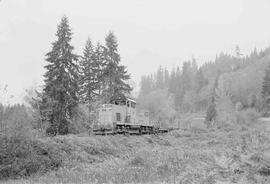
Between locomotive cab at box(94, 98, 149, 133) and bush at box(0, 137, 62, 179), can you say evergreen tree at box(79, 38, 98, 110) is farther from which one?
bush at box(0, 137, 62, 179)

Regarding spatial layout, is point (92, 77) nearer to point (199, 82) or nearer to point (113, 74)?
point (113, 74)

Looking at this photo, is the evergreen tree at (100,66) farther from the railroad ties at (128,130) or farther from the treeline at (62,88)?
→ the railroad ties at (128,130)

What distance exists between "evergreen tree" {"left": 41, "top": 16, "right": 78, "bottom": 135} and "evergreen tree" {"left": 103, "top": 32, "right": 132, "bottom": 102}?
8.55 m

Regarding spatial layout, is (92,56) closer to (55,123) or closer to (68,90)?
(68,90)

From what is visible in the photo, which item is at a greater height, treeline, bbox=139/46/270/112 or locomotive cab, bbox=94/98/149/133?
treeline, bbox=139/46/270/112

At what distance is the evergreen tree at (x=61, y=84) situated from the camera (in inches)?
1308

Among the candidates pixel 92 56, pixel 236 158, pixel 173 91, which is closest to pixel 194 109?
pixel 173 91

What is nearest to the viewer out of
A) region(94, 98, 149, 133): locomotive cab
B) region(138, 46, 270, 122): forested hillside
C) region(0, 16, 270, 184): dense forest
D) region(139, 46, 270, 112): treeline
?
region(0, 16, 270, 184): dense forest

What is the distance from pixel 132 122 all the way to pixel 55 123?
27.3 ft

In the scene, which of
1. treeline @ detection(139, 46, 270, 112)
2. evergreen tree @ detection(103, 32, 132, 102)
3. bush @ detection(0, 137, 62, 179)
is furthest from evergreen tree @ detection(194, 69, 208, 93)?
bush @ detection(0, 137, 62, 179)

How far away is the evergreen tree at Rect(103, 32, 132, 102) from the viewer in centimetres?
4400

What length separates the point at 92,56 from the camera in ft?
153

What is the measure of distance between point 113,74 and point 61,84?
1230 cm

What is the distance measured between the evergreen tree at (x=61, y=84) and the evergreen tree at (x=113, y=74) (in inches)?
336
